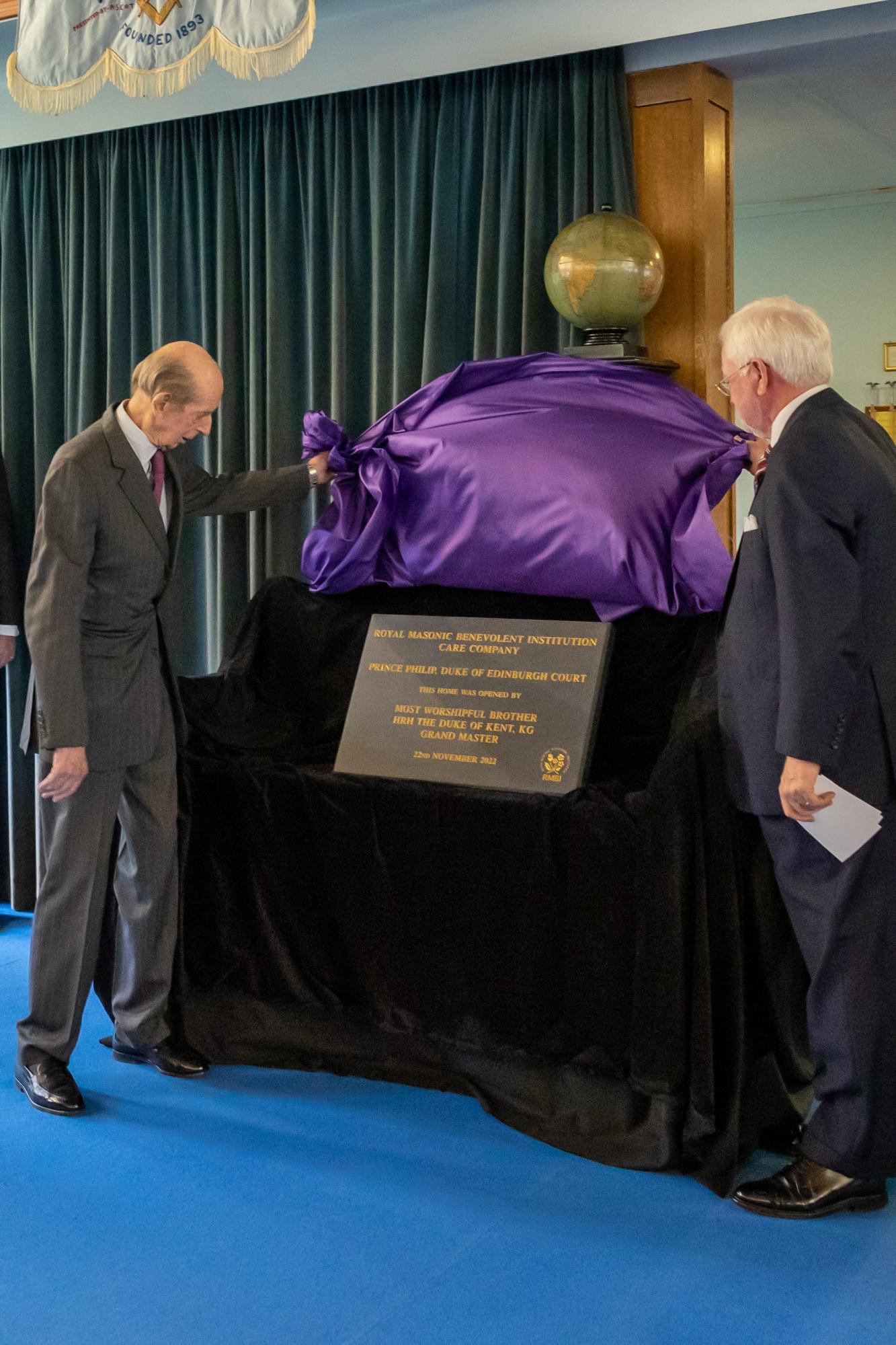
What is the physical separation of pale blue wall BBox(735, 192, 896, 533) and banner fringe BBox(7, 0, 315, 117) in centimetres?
472

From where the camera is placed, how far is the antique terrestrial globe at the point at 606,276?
315cm

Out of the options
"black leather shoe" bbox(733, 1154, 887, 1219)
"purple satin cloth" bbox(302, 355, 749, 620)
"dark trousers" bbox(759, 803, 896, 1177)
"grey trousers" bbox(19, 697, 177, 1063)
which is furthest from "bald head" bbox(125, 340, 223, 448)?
"black leather shoe" bbox(733, 1154, 887, 1219)

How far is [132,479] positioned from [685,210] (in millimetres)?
1583

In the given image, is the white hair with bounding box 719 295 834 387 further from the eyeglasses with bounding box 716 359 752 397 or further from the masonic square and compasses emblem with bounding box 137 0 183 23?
the masonic square and compasses emblem with bounding box 137 0 183 23

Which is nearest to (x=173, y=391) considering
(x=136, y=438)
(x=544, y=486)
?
(x=136, y=438)

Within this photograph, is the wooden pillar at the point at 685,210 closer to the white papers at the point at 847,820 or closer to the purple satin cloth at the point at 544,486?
the purple satin cloth at the point at 544,486

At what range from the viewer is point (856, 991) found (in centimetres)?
229

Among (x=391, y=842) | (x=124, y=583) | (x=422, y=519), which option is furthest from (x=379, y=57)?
(x=391, y=842)

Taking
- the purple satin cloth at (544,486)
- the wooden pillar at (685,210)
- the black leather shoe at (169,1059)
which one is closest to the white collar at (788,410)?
the purple satin cloth at (544,486)

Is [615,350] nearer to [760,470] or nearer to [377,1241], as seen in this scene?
[760,470]

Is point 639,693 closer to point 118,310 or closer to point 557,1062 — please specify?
point 557,1062

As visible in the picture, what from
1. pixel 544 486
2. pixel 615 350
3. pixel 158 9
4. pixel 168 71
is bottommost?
pixel 544 486

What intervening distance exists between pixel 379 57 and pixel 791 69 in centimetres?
109

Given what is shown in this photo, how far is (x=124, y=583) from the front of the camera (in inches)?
112
